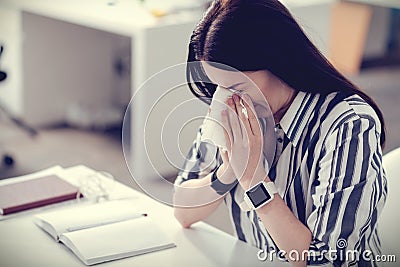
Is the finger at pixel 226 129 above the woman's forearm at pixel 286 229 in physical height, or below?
above

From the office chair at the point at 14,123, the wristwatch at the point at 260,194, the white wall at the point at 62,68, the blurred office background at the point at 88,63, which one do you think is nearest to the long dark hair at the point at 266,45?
the wristwatch at the point at 260,194

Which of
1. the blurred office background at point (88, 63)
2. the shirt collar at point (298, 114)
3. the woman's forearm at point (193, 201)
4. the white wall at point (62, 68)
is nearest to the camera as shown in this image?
the shirt collar at point (298, 114)

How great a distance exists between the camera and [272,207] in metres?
1.34

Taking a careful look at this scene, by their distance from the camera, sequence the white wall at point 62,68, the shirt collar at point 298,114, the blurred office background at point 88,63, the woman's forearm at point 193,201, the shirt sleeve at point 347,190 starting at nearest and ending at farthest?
the shirt sleeve at point 347,190 < the shirt collar at point 298,114 < the woman's forearm at point 193,201 < the blurred office background at point 88,63 < the white wall at point 62,68

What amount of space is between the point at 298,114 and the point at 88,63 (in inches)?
97.5

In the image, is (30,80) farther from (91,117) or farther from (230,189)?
(230,189)

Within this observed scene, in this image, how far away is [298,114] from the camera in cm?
139

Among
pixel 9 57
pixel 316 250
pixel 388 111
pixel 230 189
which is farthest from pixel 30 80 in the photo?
pixel 316 250

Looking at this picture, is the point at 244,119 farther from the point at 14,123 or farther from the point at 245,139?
the point at 14,123

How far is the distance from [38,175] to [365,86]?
2.84m

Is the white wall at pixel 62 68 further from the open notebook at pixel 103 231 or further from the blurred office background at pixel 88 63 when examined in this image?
the open notebook at pixel 103 231

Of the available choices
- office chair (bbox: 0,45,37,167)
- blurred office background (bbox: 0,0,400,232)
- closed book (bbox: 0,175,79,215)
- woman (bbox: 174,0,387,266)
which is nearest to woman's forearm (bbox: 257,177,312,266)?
woman (bbox: 174,0,387,266)
